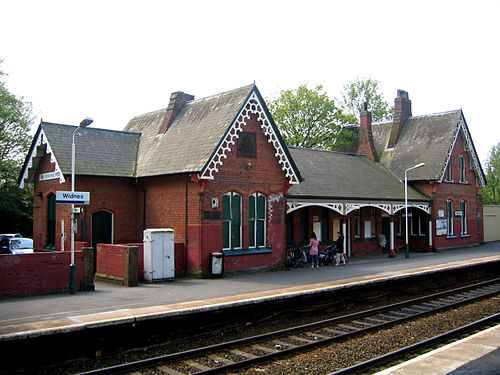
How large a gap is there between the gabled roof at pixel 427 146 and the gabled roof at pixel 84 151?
1888cm

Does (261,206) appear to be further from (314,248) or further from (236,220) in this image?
(314,248)

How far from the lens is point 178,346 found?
1076 centimetres

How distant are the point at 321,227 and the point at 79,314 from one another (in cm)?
1683

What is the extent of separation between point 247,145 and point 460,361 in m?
12.9

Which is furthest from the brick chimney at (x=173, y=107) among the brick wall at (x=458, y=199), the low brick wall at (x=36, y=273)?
the brick wall at (x=458, y=199)

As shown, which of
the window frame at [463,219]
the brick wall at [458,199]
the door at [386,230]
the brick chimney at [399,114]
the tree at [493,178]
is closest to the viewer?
the door at [386,230]

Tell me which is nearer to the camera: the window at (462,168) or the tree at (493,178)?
the window at (462,168)

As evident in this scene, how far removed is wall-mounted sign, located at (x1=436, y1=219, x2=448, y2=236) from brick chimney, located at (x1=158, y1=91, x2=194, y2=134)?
1807 cm

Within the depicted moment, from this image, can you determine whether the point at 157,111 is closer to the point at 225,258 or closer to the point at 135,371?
the point at 225,258

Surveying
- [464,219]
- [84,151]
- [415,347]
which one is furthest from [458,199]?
[415,347]

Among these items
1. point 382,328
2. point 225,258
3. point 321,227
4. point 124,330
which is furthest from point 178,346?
point 321,227

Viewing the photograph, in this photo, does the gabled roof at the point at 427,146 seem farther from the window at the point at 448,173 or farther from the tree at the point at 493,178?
the tree at the point at 493,178

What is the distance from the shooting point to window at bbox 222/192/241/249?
62.4ft

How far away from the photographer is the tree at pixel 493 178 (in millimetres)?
63094
